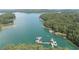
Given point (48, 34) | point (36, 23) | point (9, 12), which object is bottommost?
point (48, 34)

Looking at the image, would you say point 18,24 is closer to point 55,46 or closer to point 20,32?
point 20,32

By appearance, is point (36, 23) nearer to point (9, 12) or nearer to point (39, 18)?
point (39, 18)

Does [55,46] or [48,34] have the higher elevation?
[48,34]
